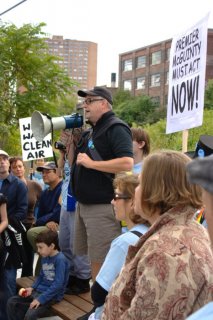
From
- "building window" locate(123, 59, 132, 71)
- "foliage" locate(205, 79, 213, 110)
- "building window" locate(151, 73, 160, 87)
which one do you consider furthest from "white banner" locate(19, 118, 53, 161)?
"building window" locate(123, 59, 132, 71)

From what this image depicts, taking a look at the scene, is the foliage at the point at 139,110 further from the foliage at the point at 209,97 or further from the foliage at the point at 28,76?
the foliage at the point at 28,76

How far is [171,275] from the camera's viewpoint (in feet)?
6.06

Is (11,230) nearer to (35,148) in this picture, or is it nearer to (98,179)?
(98,179)

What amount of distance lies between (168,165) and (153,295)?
0.52 metres

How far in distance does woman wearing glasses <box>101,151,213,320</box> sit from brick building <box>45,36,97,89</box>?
138m

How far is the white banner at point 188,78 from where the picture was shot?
14.8 ft

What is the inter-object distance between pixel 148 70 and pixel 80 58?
73.1 meters

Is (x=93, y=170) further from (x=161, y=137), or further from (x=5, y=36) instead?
(x=161, y=137)

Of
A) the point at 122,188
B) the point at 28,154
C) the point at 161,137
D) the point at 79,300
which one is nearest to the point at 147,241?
the point at 122,188

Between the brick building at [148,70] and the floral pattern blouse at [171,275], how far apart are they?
2529 inches

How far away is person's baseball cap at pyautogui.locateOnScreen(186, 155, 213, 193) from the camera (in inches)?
39.5

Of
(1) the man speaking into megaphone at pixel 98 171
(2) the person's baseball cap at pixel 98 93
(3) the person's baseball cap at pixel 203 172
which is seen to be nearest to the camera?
(3) the person's baseball cap at pixel 203 172

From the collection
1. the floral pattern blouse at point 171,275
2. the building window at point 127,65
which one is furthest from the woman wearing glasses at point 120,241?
the building window at point 127,65

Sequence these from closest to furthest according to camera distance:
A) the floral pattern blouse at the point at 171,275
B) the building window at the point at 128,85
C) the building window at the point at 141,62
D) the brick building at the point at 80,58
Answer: the floral pattern blouse at the point at 171,275, the building window at the point at 141,62, the building window at the point at 128,85, the brick building at the point at 80,58
